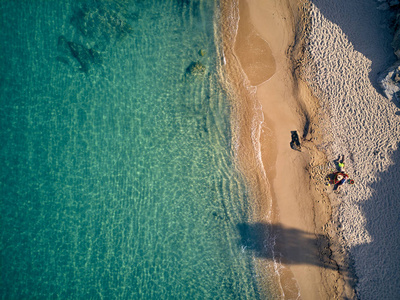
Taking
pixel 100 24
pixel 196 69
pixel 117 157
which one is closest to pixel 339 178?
pixel 196 69

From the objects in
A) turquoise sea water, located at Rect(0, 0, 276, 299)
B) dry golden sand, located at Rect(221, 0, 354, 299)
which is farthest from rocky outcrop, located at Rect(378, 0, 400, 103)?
turquoise sea water, located at Rect(0, 0, 276, 299)

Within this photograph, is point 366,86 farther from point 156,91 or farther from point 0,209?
point 0,209

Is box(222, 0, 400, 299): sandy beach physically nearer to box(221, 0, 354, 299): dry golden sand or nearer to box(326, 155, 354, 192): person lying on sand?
box(221, 0, 354, 299): dry golden sand

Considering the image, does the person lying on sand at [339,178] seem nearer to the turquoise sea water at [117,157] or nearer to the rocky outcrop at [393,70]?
the rocky outcrop at [393,70]

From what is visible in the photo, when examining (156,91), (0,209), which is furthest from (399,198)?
(0,209)

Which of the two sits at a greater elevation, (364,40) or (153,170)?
(364,40)

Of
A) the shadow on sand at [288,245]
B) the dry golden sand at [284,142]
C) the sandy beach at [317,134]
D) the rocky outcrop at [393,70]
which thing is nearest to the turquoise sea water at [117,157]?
the shadow on sand at [288,245]

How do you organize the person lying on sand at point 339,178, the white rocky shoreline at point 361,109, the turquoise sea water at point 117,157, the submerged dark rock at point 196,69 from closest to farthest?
the turquoise sea water at point 117,157 → the white rocky shoreline at point 361,109 → the person lying on sand at point 339,178 → the submerged dark rock at point 196,69
